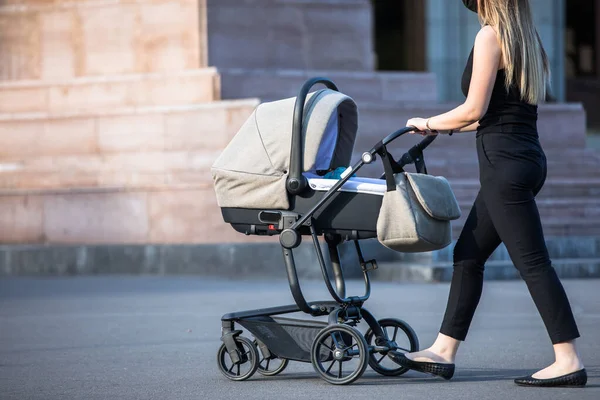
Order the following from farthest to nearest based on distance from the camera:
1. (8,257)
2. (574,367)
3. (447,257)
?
1. (8,257)
2. (447,257)
3. (574,367)

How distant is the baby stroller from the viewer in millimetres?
5688

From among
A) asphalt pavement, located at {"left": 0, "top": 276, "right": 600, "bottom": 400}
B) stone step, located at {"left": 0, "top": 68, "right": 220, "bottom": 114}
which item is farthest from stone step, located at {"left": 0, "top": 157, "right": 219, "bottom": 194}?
asphalt pavement, located at {"left": 0, "top": 276, "right": 600, "bottom": 400}

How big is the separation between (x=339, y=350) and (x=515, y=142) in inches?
50.3

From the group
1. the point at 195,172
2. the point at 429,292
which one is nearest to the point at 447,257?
the point at 429,292

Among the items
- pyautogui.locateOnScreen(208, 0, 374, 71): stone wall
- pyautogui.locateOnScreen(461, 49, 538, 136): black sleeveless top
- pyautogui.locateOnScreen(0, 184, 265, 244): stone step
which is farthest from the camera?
pyautogui.locateOnScreen(208, 0, 374, 71): stone wall

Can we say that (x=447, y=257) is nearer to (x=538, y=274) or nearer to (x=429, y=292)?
(x=429, y=292)

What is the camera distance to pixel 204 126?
1396 centimetres

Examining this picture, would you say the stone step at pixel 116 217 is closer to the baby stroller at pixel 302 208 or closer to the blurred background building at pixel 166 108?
the blurred background building at pixel 166 108

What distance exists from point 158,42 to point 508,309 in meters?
7.48

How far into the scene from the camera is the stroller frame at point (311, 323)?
18.4ft

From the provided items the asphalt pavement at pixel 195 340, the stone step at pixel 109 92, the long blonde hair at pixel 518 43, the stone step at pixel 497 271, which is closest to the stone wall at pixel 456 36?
the stone step at pixel 109 92

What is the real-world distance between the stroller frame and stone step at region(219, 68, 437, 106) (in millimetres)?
8657

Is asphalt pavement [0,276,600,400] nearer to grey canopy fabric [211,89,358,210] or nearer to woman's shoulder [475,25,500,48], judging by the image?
grey canopy fabric [211,89,358,210]

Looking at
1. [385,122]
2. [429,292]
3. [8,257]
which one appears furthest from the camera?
[385,122]
